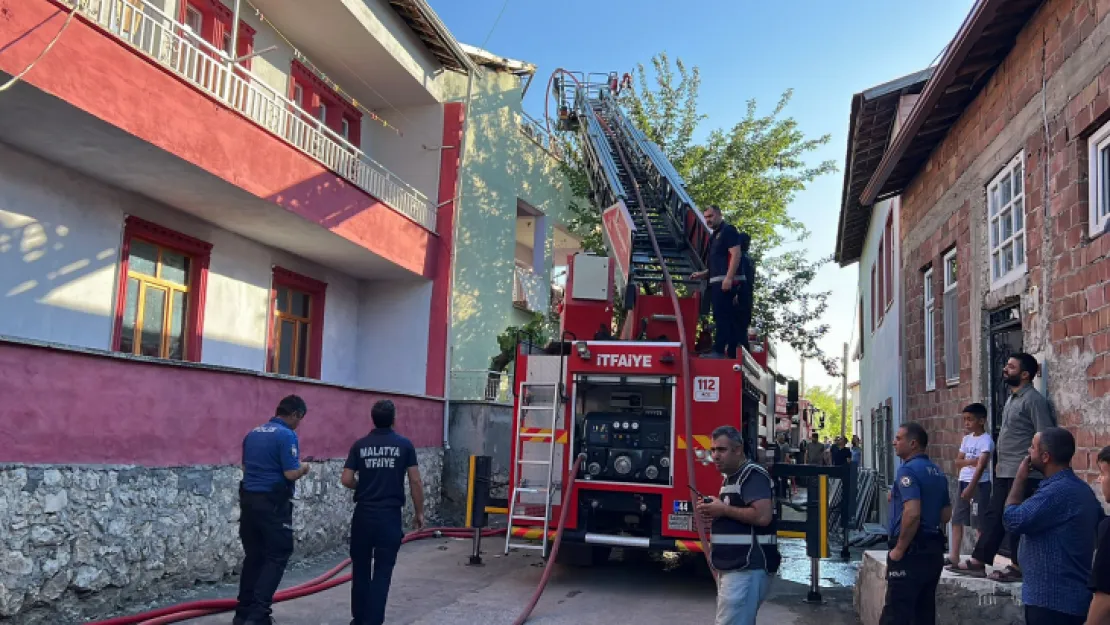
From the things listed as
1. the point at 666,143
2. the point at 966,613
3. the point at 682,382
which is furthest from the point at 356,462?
the point at 666,143

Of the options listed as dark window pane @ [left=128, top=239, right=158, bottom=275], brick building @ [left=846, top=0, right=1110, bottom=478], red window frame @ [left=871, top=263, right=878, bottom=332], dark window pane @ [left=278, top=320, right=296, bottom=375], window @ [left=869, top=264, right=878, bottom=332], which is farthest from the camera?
red window frame @ [left=871, top=263, right=878, bottom=332]

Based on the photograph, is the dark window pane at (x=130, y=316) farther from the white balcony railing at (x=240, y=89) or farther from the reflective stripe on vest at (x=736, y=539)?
the reflective stripe on vest at (x=736, y=539)

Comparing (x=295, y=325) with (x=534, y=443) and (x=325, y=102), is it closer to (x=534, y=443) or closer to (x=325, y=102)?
(x=325, y=102)

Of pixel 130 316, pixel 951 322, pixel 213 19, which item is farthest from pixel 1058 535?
pixel 213 19

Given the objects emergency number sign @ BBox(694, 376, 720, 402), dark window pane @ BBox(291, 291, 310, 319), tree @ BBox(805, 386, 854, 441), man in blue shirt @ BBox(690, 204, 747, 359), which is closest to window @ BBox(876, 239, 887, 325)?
man in blue shirt @ BBox(690, 204, 747, 359)

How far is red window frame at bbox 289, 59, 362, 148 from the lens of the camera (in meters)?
14.5

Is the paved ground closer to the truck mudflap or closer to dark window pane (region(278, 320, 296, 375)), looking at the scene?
the truck mudflap

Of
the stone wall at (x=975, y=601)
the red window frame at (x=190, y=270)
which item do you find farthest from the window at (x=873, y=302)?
the red window frame at (x=190, y=270)

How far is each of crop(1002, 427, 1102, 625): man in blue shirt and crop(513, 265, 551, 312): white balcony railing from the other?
50.7 ft

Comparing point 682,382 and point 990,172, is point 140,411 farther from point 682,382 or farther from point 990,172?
point 990,172

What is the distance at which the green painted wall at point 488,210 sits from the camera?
690 inches

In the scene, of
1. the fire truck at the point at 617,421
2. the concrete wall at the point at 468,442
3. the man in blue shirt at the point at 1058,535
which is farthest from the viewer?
the concrete wall at the point at 468,442

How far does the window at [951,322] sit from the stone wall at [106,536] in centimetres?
820

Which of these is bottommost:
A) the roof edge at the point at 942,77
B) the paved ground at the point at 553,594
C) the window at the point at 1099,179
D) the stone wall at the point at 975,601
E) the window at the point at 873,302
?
the paved ground at the point at 553,594
